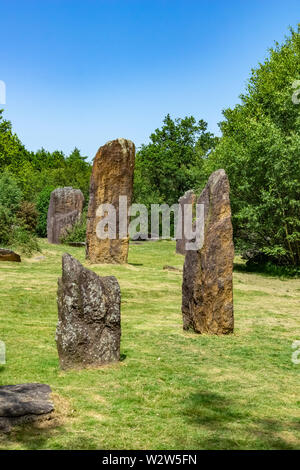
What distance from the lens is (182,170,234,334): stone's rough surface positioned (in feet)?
26.1

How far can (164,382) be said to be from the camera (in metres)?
5.75

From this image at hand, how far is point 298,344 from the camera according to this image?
7.86 m

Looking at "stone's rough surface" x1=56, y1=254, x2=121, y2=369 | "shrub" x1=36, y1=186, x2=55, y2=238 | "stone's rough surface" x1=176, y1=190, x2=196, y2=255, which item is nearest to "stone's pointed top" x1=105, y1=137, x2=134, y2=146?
"stone's rough surface" x1=176, y1=190, x2=196, y2=255

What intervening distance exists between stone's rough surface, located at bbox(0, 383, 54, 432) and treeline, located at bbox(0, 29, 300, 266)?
42.6 feet

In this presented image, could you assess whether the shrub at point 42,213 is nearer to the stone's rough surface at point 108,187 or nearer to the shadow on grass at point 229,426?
the stone's rough surface at point 108,187

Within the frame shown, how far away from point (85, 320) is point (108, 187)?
33.6 ft

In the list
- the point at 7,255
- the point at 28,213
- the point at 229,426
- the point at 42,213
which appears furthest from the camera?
the point at 42,213

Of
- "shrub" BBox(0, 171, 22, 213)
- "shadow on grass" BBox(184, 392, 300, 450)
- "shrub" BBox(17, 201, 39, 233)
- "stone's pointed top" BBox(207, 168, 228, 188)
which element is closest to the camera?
"shadow on grass" BBox(184, 392, 300, 450)

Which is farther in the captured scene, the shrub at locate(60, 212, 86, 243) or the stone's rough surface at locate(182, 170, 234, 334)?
the shrub at locate(60, 212, 86, 243)

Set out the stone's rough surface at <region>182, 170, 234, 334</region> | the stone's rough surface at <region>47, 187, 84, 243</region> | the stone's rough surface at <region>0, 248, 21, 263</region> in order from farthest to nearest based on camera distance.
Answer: the stone's rough surface at <region>47, 187, 84, 243</region> < the stone's rough surface at <region>0, 248, 21, 263</region> < the stone's rough surface at <region>182, 170, 234, 334</region>

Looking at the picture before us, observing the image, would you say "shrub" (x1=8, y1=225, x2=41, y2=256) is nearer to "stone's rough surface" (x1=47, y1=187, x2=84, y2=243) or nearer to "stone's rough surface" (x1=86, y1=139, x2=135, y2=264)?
"stone's rough surface" (x1=86, y1=139, x2=135, y2=264)

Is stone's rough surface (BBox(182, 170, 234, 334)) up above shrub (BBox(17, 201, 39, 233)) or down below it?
below

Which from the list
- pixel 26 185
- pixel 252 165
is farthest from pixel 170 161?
pixel 252 165

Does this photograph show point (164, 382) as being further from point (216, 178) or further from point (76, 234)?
point (76, 234)
